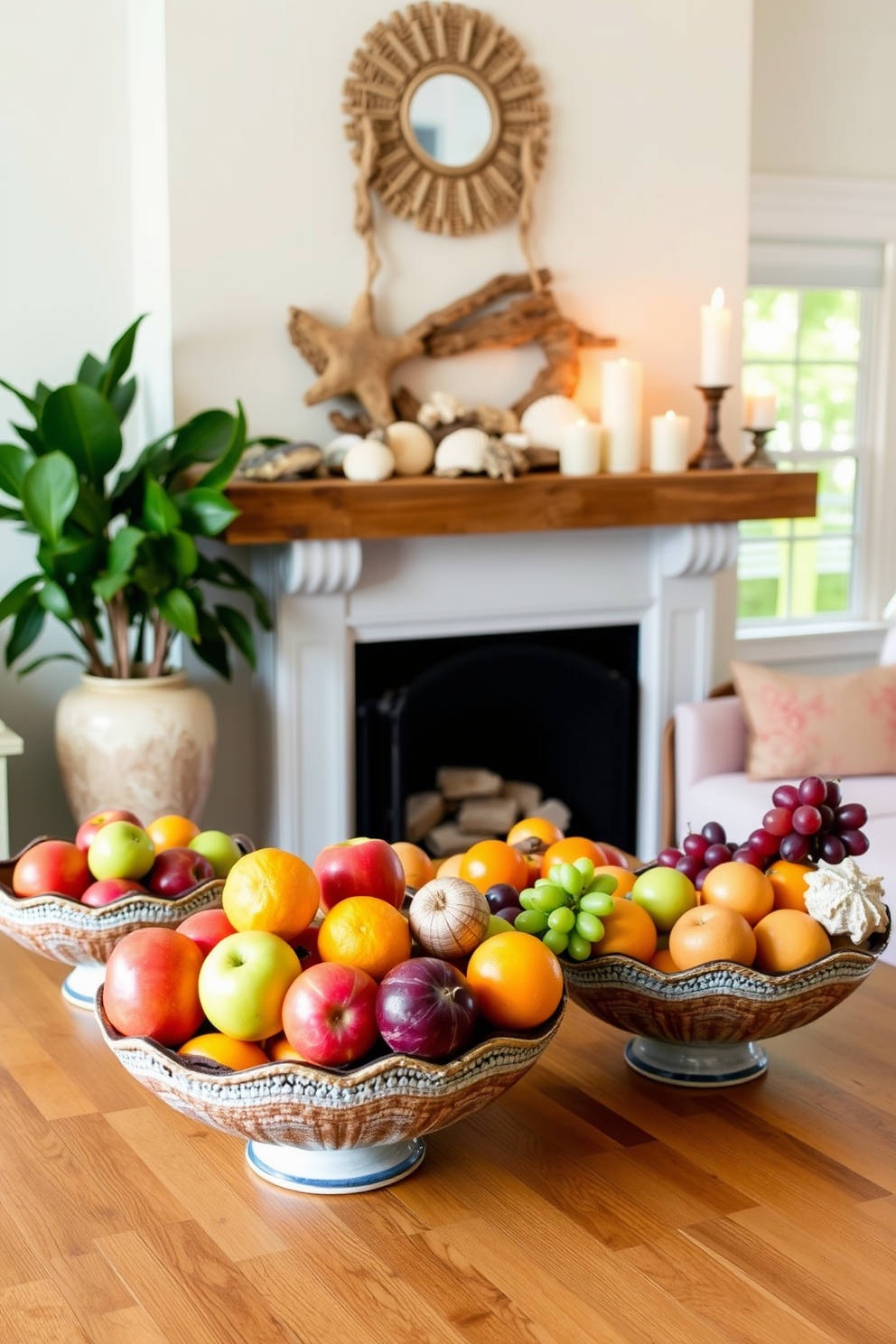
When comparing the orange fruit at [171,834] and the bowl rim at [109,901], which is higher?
the orange fruit at [171,834]

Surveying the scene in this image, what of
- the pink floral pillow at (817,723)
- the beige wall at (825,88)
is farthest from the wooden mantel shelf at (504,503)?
the beige wall at (825,88)

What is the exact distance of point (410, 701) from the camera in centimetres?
367

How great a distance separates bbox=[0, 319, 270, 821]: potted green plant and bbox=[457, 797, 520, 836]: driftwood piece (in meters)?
0.92

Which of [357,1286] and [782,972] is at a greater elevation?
[782,972]

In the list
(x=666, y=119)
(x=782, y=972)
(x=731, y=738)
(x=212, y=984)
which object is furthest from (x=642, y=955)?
(x=666, y=119)

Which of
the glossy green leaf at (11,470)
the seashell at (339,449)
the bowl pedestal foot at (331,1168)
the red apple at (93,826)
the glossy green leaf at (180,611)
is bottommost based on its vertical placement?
the bowl pedestal foot at (331,1168)

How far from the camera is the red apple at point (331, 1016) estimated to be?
1.04m

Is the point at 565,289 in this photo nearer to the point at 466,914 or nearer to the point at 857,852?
the point at 857,852

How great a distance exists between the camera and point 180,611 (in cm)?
297

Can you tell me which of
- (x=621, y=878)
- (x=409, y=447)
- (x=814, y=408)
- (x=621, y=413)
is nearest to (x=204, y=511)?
(x=409, y=447)

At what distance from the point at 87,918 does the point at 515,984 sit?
18.9 inches

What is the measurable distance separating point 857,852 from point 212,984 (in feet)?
2.20

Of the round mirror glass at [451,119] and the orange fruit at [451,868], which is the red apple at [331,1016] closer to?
the orange fruit at [451,868]

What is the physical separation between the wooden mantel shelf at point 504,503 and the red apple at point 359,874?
1.98 meters
